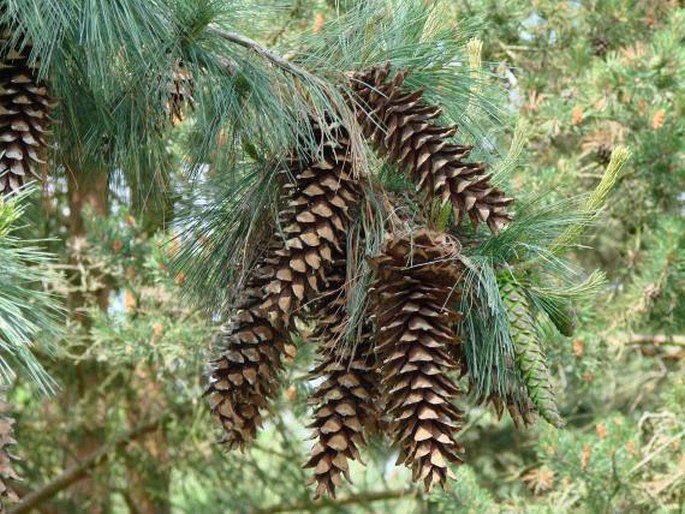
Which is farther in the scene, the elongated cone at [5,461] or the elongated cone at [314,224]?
the elongated cone at [314,224]

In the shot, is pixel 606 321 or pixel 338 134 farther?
pixel 606 321

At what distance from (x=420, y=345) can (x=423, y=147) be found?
0.80 feet

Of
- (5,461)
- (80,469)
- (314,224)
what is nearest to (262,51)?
(314,224)

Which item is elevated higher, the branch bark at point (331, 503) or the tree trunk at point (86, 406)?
the tree trunk at point (86, 406)

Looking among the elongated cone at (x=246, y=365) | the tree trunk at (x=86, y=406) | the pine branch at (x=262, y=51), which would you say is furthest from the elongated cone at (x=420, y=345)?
the tree trunk at (x=86, y=406)

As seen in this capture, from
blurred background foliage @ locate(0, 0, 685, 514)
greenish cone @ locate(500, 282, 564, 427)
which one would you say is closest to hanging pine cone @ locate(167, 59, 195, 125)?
greenish cone @ locate(500, 282, 564, 427)

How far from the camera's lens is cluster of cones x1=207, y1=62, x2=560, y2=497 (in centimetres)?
116

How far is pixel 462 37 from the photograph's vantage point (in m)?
1.50

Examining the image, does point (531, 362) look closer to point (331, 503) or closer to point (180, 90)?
point (180, 90)

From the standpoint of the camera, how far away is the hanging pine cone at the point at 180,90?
4.66ft

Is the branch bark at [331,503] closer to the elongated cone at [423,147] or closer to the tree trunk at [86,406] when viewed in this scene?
the tree trunk at [86,406]

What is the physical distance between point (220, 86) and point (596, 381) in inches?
83.5

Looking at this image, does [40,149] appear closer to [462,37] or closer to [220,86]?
[220,86]

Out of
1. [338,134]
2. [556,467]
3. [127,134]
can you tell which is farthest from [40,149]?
[556,467]
